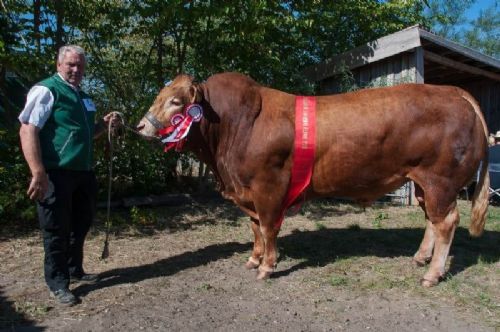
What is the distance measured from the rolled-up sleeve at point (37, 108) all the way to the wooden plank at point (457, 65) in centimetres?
682

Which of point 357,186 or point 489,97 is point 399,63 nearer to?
point 489,97

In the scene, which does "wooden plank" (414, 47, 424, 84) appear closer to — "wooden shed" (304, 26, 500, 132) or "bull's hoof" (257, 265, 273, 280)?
"wooden shed" (304, 26, 500, 132)

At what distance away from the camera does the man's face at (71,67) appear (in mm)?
3637

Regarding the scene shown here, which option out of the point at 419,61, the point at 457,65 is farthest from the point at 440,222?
the point at 457,65

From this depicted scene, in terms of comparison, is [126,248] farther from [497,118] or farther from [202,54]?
[497,118]

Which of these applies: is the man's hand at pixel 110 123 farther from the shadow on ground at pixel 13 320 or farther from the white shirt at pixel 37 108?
the shadow on ground at pixel 13 320

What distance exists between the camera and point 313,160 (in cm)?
423

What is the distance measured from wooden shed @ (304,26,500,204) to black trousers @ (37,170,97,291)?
5836 mm

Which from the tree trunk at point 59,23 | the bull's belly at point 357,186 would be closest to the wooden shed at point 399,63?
the bull's belly at point 357,186

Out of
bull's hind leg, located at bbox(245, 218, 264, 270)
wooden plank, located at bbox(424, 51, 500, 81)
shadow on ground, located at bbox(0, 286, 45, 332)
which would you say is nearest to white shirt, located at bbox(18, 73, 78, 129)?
shadow on ground, located at bbox(0, 286, 45, 332)

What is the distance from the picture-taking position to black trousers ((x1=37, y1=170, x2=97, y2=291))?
3590 millimetres

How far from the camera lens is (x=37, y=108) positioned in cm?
340

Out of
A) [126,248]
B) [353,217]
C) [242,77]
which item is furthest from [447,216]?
[126,248]

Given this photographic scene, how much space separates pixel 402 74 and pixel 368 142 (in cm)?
458
